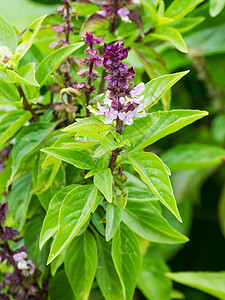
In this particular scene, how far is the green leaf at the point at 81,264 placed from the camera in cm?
51

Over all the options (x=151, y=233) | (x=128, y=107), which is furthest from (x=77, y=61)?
(x=151, y=233)

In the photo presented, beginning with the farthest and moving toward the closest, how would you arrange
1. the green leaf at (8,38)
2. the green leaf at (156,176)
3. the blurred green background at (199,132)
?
1. the blurred green background at (199,132)
2. the green leaf at (8,38)
3. the green leaf at (156,176)

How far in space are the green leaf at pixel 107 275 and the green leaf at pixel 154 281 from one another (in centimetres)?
18

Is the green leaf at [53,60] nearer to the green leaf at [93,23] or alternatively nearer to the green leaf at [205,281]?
the green leaf at [93,23]

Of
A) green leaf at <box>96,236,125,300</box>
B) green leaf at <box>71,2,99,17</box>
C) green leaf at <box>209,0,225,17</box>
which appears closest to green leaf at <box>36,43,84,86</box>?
green leaf at <box>71,2,99,17</box>

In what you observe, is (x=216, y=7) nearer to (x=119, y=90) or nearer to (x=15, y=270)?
(x=119, y=90)

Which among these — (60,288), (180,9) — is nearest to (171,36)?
(180,9)

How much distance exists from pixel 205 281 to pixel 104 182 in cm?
40

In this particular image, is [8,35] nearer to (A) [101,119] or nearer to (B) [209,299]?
(A) [101,119]

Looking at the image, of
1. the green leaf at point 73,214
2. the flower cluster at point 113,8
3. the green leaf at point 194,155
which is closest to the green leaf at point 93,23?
the flower cluster at point 113,8

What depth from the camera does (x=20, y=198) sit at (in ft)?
1.83

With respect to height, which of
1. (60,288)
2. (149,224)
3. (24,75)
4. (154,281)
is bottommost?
(154,281)

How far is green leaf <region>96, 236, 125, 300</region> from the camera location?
1.74ft

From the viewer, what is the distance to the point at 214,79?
1.15 meters
